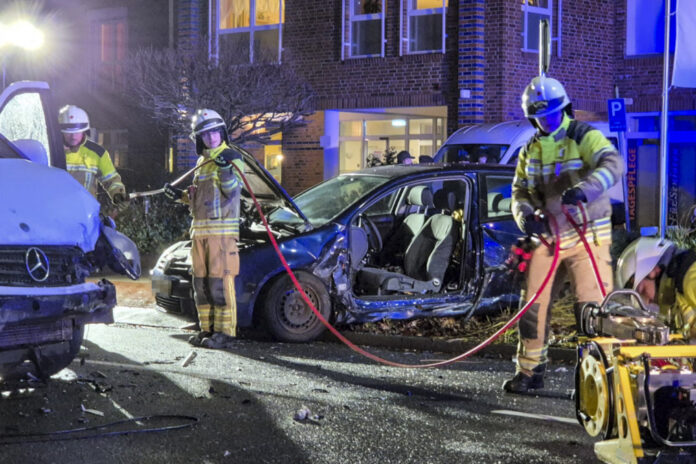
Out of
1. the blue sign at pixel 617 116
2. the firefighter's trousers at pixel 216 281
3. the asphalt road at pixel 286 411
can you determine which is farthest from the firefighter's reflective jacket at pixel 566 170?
the blue sign at pixel 617 116

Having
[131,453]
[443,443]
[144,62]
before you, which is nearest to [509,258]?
[443,443]

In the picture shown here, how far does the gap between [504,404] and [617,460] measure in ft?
6.70

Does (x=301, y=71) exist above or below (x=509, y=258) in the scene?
above

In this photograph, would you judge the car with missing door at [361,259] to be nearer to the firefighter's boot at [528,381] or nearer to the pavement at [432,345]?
the pavement at [432,345]

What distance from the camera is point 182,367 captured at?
764 cm

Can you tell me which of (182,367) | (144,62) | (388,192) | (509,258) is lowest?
(182,367)

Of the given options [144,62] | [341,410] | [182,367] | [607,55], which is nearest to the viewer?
[341,410]

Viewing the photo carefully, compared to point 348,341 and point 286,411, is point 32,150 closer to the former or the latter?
point 286,411

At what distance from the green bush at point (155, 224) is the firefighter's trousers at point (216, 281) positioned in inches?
257

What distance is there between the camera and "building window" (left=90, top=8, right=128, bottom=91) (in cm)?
2559

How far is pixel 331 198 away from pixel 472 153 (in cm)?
758

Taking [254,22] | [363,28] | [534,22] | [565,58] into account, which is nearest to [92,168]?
[363,28]

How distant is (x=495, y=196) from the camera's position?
9.45 m

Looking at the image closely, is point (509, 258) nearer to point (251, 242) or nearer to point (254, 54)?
point (251, 242)
